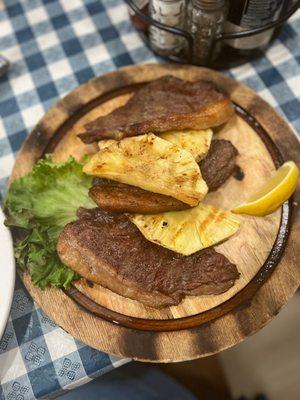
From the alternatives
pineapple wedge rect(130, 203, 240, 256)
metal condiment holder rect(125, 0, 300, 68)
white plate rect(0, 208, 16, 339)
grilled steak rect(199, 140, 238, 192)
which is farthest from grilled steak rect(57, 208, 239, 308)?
metal condiment holder rect(125, 0, 300, 68)

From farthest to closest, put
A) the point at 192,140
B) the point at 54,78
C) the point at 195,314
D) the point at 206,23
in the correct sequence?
the point at 54,78 → the point at 206,23 → the point at 192,140 → the point at 195,314

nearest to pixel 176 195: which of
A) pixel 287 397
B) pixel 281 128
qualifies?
pixel 281 128

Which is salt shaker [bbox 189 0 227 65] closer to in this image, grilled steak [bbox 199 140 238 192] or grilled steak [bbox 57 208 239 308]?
grilled steak [bbox 199 140 238 192]

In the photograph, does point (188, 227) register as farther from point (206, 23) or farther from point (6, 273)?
point (206, 23)

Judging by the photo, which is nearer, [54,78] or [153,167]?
[153,167]

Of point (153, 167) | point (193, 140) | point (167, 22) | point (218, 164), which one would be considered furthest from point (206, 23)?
point (153, 167)

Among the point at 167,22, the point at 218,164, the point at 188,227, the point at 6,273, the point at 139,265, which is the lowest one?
the point at 6,273

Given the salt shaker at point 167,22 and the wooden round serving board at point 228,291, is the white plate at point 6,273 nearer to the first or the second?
the wooden round serving board at point 228,291
